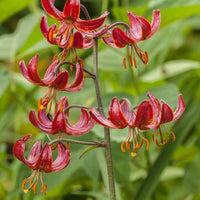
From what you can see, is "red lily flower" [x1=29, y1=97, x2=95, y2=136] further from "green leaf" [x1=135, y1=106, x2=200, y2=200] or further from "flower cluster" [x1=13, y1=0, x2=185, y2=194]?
"green leaf" [x1=135, y1=106, x2=200, y2=200]

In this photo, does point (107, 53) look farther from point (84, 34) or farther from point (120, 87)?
point (84, 34)

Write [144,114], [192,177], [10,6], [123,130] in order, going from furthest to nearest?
1. [10,6]
2. [192,177]
3. [123,130]
4. [144,114]

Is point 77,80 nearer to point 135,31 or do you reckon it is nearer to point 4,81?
point 135,31

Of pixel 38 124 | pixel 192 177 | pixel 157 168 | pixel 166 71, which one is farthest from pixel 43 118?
pixel 166 71

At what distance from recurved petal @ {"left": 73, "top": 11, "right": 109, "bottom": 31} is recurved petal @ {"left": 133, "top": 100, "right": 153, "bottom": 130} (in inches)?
4.0

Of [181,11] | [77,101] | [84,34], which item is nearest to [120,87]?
[77,101]

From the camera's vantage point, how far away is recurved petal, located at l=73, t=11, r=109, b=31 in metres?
0.43

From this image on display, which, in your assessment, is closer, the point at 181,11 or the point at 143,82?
the point at 181,11

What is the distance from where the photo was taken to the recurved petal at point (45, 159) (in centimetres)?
44

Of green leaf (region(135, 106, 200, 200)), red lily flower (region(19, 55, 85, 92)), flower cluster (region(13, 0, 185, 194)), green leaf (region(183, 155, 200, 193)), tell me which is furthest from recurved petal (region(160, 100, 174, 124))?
green leaf (region(183, 155, 200, 193))

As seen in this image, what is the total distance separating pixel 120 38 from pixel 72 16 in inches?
2.4

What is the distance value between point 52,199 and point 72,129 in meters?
0.47

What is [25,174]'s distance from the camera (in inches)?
26.4

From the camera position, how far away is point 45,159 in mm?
441
